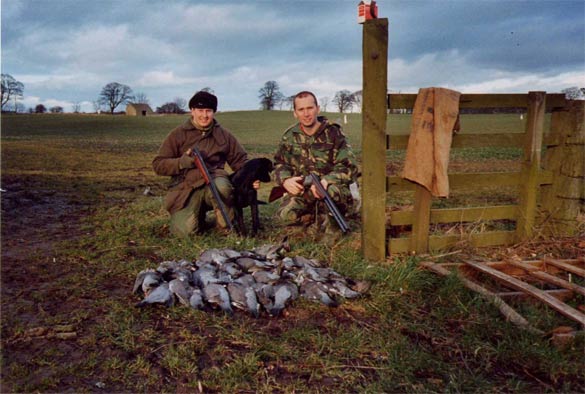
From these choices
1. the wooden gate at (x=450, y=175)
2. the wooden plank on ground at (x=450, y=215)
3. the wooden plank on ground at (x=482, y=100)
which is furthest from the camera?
the wooden plank on ground at (x=450, y=215)

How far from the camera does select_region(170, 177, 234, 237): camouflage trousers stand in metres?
7.38

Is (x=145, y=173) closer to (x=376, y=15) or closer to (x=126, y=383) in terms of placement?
(x=376, y=15)

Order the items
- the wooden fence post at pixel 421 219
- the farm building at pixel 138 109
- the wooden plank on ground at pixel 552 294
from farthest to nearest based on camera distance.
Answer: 1. the farm building at pixel 138 109
2. the wooden fence post at pixel 421 219
3. the wooden plank on ground at pixel 552 294

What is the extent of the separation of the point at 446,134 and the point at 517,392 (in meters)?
3.16

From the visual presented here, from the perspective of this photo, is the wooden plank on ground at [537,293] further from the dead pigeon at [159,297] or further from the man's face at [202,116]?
the man's face at [202,116]

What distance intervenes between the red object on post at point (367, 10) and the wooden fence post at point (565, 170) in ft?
9.79

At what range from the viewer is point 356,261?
596cm

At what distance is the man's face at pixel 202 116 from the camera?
24.2 ft

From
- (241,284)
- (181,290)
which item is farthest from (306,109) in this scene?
(181,290)

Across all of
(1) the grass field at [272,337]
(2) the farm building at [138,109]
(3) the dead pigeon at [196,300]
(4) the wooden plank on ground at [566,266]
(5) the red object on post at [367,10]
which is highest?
(2) the farm building at [138,109]

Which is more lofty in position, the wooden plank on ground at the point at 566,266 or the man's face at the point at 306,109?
the man's face at the point at 306,109

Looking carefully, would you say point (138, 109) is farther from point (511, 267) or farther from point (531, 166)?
point (511, 267)

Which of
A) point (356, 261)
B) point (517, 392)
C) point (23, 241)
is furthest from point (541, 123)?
point (23, 241)

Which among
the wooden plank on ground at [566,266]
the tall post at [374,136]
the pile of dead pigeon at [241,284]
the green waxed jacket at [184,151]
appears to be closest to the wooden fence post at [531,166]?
the wooden plank on ground at [566,266]
